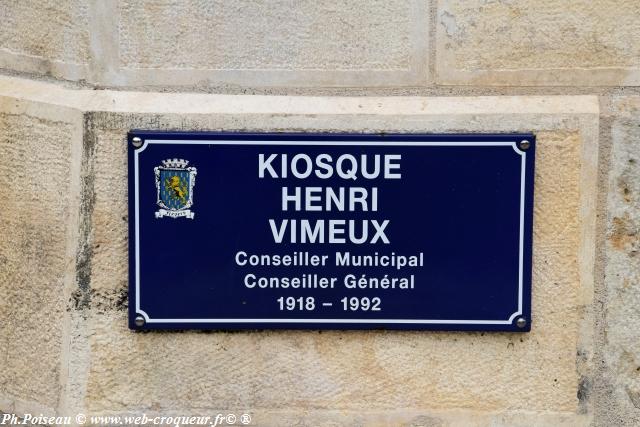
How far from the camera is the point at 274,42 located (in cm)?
178

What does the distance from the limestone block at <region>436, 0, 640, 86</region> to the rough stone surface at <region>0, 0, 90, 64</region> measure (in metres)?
0.81

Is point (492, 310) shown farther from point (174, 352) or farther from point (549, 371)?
point (174, 352)

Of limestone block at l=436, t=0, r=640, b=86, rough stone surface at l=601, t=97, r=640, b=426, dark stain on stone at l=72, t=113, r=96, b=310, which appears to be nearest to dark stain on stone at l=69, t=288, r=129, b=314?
dark stain on stone at l=72, t=113, r=96, b=310

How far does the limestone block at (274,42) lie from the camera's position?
177 centimetres

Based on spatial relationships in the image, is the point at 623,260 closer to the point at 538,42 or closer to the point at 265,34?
the point at 538,42

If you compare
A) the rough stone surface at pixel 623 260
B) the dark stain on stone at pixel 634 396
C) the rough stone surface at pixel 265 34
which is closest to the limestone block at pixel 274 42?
the rough stone surface at pixel 265 34

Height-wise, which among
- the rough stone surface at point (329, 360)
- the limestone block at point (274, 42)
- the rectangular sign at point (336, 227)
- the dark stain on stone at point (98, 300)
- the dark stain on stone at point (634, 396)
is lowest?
the dark stain on stone at point (634, 396)

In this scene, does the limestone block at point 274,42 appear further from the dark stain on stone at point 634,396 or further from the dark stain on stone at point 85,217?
the dark stain on stone at point 634,396

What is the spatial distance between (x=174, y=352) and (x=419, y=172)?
692 mm

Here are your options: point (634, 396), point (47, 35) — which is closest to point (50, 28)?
point (47, 35)

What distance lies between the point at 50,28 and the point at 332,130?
26.9 inches

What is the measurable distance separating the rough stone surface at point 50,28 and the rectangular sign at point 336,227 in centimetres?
26

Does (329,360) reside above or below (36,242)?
below

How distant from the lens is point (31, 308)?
5.96ft
